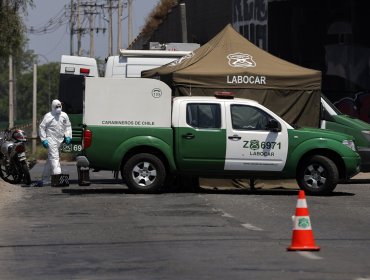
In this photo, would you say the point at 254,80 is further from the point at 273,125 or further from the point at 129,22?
the point at 129,22

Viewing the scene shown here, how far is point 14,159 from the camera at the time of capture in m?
24.9

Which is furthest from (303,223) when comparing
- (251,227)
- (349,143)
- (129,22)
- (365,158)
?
(129,22)

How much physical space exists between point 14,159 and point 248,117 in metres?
5.99

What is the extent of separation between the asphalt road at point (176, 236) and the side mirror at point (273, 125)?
4.15 feet

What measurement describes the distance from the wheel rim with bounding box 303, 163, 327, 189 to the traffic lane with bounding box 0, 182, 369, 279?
113 cm

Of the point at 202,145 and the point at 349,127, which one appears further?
the point at 349,127

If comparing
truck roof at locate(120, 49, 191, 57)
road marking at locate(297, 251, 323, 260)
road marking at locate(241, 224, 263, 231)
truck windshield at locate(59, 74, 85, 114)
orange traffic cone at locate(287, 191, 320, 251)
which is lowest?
road marking at locate(241, 224, 263, 231)

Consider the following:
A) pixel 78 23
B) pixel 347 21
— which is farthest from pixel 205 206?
pixel 78 23

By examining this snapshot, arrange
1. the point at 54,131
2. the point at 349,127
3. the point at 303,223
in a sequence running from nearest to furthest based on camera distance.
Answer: the point at 303,223 → the point at 54,131 → the point at 349,127

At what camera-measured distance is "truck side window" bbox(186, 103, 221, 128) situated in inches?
841

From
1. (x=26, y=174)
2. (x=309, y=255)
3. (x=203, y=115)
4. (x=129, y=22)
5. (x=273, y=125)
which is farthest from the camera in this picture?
(x=129, y=22)

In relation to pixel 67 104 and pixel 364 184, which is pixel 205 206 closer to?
pixel 364 184

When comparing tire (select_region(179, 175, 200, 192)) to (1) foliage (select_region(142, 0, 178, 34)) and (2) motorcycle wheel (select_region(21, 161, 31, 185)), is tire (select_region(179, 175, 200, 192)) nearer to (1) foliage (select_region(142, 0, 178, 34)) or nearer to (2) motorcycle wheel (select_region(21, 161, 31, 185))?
(2) motorcycle wheel (select_region(21, 161, 31, 185))

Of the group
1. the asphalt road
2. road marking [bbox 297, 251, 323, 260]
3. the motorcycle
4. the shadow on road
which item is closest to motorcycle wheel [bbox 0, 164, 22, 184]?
the motorcycle
